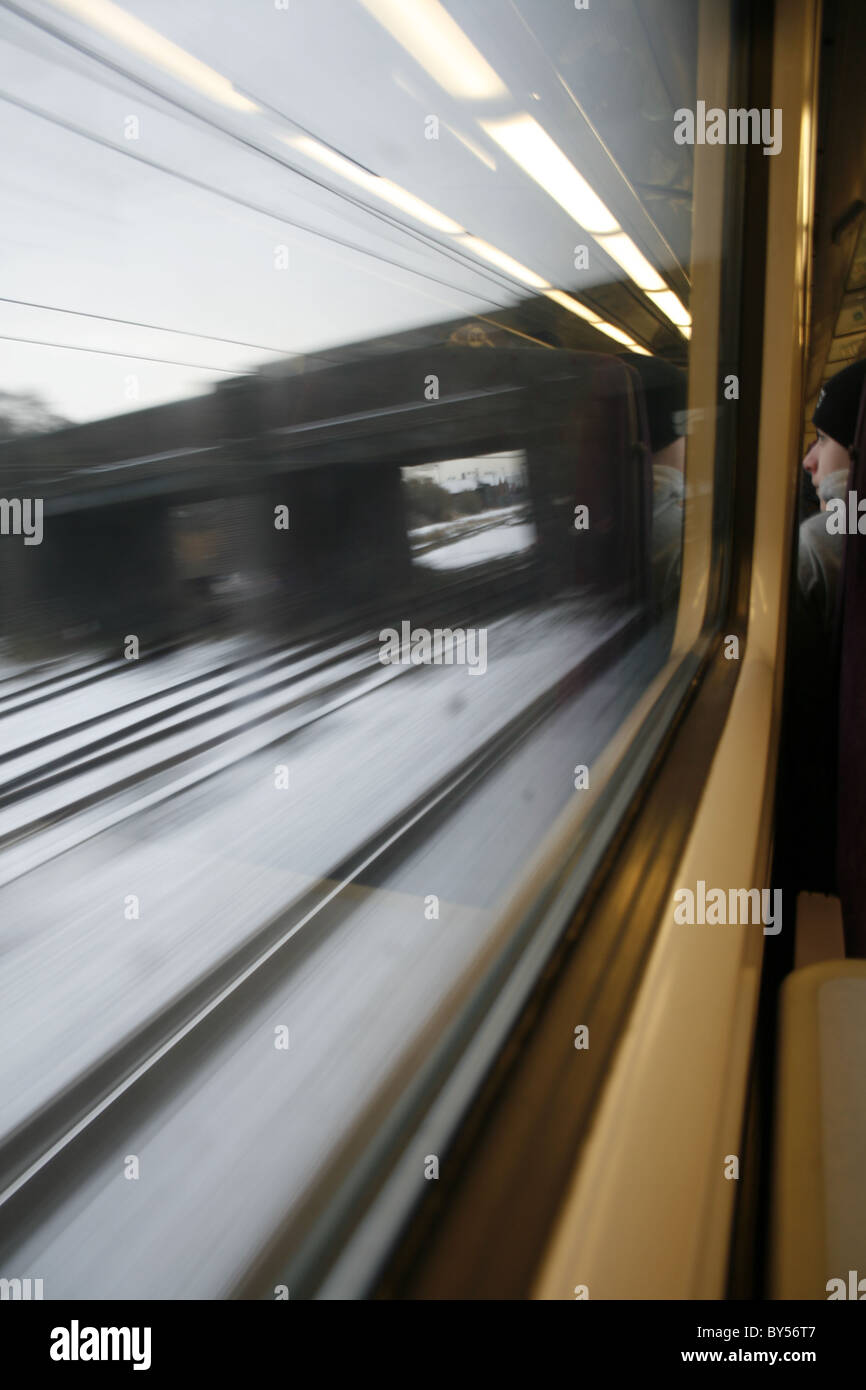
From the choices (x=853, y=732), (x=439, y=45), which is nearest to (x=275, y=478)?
(x=439, y=45)

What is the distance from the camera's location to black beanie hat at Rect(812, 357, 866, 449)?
1.83 meters

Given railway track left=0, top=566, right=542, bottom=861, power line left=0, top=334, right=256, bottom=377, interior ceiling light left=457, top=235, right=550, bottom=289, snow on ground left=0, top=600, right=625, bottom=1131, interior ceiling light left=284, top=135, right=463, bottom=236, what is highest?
interior ceiling light left=457, top=235, right=550, bottom=289

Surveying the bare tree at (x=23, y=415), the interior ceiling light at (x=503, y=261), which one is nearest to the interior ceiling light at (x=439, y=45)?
the interior ceiling light at (x=503, y=261)

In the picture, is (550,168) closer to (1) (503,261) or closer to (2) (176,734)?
(1) (503,261)

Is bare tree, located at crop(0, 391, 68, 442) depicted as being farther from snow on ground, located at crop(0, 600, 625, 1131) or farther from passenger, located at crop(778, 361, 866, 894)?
passenger, located at crop(778, 361, 866, 894)

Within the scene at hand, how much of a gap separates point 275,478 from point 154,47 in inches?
9.2

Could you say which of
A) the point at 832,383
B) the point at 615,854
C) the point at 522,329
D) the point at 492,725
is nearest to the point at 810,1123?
the point at 615,854

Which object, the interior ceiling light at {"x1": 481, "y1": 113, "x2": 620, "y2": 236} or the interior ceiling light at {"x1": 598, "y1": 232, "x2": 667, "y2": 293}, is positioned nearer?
the interior ceiling light at {"x1": 481, "y1": 113, "x2": 620, "y2": 236}

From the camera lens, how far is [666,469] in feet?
5.24

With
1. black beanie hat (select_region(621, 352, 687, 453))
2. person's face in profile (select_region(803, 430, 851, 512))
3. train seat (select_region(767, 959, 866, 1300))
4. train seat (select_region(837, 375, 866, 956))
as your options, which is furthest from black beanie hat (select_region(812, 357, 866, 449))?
train seat (select_region(767, 959, 866, 1300))

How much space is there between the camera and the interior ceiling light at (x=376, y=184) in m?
0.52

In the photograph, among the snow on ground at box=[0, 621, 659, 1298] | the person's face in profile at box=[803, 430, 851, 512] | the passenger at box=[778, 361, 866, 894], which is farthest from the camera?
the person's face in profile at box=[803, 430, 851, 512]

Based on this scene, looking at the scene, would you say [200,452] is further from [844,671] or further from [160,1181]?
[844,671]

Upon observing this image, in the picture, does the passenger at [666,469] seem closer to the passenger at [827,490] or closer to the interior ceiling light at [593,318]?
the interior ceiling light at [593,318]
